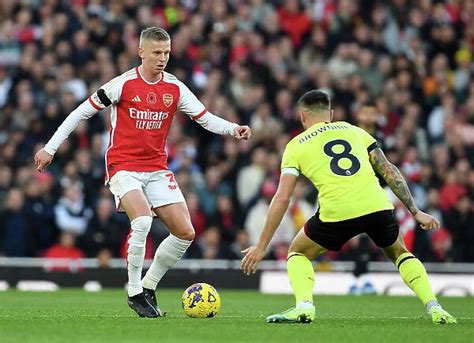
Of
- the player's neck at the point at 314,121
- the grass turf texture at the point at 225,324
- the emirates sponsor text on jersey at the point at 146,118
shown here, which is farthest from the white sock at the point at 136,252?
the player's neck at the point at 314,121

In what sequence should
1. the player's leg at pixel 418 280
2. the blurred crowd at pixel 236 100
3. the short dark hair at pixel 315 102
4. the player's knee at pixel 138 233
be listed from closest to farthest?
1. the player's leg at pixel 418 280
2. the short dark hair at pixel 315 102
3. the player's knee at pixel 138 233
4. the blurred crowd at pixel 236 100

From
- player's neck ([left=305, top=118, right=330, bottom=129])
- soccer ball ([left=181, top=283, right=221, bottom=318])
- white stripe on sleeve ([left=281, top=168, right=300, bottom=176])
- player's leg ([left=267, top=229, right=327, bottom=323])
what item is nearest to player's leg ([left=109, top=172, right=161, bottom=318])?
soccer ball ([left=181, top=283, right=221, bottom=318])

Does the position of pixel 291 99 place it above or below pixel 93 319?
above

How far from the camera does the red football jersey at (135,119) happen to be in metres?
11.1

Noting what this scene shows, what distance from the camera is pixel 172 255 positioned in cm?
1138

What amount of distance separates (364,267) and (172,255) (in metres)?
6.70

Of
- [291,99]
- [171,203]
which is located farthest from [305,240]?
[291,99]

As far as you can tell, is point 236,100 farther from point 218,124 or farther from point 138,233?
point 138,233

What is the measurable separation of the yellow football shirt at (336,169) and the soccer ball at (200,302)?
133 cm

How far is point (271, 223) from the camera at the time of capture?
388 inches

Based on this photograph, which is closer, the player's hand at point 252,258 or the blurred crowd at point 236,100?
the player's hand at point 252,258

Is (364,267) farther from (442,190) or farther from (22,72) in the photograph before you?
(22,72)

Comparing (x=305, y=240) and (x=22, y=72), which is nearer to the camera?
(x=305, y=240)

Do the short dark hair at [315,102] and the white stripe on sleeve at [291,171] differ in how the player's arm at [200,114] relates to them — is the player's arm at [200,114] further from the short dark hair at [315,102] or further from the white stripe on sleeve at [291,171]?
the white stripe on sleeve at [291,171]
